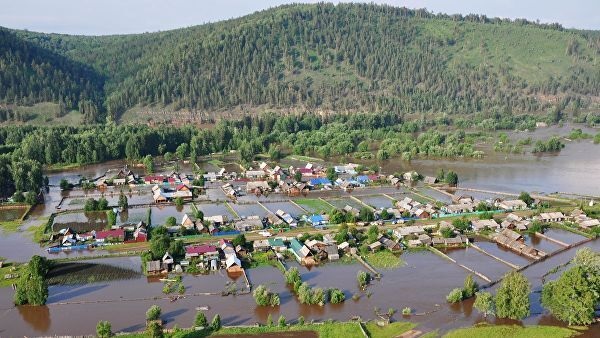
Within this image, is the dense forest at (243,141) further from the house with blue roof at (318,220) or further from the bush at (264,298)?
the bush at (264,298)

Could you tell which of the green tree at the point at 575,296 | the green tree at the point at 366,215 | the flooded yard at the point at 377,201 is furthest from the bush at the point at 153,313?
the flooded yard at the point at 377,201

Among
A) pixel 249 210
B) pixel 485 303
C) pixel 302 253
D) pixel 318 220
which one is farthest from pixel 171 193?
pixel 485 303

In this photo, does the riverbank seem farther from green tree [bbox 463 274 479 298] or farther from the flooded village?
green tree [bbox 463 274 479 298]

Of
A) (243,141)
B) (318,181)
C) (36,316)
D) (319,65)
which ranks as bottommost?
(36,316)

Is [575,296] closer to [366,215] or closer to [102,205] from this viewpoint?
[366,215]

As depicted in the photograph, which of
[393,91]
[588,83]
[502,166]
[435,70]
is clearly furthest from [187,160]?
[588,83]

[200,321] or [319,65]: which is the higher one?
[319,65]

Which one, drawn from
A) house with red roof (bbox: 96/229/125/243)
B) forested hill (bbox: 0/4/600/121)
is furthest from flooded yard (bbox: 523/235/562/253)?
forested hill (bbox: 0/4/600/121)
